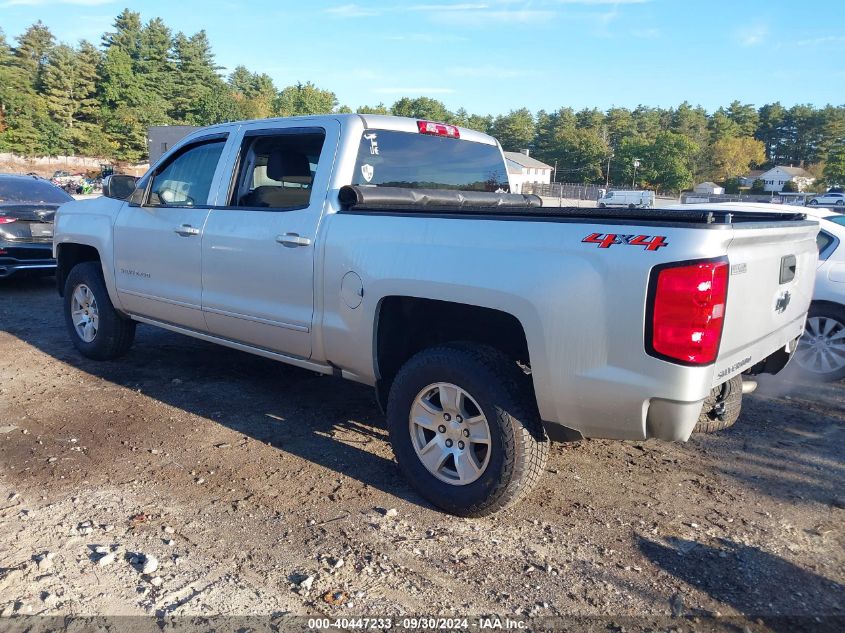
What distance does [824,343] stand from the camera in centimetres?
594

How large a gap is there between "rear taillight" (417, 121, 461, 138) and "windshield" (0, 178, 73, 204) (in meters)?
6.85

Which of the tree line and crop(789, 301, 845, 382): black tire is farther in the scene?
the tree line

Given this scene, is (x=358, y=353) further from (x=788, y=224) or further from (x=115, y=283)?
(x=115, y=283)

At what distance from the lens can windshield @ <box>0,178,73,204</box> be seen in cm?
955

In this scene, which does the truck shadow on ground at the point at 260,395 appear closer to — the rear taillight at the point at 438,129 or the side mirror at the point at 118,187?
the side mirror at the point at 118,187

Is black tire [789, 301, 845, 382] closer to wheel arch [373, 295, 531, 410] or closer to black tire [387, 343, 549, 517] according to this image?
wheel arch [373, 295, 531, 410]

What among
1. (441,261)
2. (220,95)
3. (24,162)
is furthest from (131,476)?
(220,95)

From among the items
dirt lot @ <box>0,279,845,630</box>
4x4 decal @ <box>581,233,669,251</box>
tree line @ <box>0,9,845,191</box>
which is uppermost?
tree line @ <box>0,9,845,191</box>

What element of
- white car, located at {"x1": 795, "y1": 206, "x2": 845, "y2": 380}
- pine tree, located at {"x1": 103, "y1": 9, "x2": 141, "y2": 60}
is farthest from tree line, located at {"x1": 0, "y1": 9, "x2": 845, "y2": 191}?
white car, located at {"x1": 795, "y1": 206, "x2": 845, "y2": 380}

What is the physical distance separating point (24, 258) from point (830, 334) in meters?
9.66

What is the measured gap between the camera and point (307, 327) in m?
4.02

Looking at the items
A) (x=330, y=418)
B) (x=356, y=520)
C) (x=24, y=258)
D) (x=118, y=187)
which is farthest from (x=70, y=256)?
(x=356, y=520)

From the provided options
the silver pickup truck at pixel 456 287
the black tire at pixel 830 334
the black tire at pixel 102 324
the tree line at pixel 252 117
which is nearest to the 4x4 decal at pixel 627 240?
the silver pickup truck at pixel 456 287

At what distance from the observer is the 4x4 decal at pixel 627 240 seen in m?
2.67
